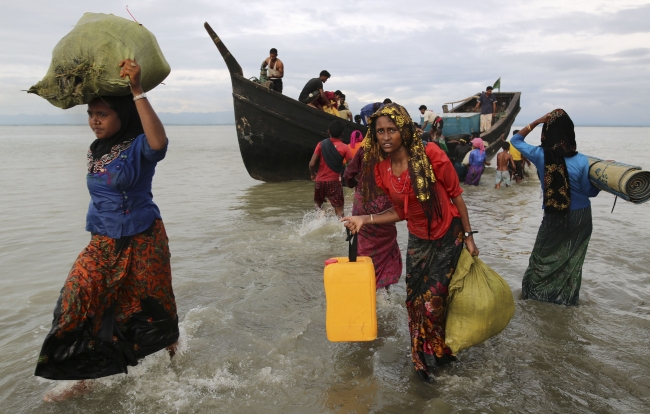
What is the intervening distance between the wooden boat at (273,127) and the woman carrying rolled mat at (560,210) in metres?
7.98

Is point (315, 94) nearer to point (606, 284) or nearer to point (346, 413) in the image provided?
point (606, 284)

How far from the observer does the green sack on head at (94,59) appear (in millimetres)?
2535

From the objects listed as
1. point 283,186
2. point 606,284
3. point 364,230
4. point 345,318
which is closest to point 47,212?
point 283,186

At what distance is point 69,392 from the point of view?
2963 millimetres

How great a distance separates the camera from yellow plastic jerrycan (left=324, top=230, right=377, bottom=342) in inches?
108

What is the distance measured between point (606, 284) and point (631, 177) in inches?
75.7

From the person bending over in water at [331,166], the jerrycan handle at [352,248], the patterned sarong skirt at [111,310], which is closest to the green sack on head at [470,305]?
the jerrycan handle at [352,248]

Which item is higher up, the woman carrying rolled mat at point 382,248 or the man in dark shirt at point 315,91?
the man in dark shirt at point 315,91

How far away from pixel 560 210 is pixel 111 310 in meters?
3.39

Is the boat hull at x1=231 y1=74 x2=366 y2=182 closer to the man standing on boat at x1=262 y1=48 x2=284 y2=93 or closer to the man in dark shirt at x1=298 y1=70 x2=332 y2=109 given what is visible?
the man in dark shirt at x1=298 y1=70 x2=332 y2=109

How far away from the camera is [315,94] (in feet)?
38.9

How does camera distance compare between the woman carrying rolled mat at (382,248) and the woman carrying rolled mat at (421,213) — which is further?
the woman carrying rolled mat at (382,248)

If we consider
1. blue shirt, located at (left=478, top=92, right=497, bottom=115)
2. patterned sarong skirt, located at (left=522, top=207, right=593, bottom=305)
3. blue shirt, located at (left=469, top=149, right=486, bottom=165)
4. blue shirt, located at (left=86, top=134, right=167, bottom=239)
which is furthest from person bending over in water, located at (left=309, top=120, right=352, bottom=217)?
blue shirt, located at (left=478, top=92, right=497, bottom=115)

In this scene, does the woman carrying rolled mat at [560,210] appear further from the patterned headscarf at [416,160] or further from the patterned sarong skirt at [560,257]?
the patterned headscarf at [416,160]
